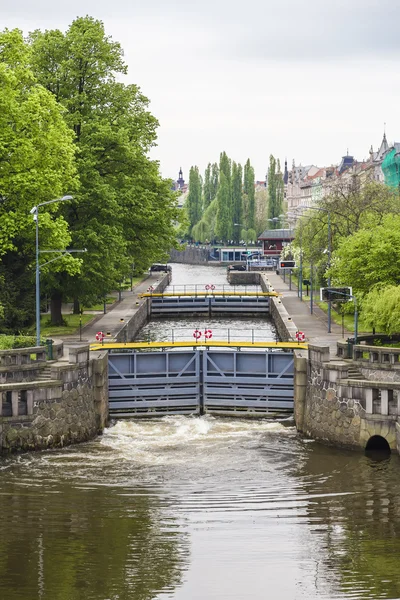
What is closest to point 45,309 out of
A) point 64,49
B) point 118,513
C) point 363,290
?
point 64,49

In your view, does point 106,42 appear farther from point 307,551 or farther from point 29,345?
point 307,551

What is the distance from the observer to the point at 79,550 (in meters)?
28.5

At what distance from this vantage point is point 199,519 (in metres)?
31.1

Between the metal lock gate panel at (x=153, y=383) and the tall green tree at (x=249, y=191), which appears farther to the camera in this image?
the tall green tree at (x=249, y=191)

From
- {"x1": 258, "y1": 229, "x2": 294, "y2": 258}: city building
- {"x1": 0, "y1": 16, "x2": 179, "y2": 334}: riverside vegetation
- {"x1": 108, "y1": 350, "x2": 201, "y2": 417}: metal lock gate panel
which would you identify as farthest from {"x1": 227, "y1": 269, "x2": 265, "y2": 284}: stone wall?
{"x1": 108, "y1": 350, "x2": 201, "y2": 417}: metal lock gate panel

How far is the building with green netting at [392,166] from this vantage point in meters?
158

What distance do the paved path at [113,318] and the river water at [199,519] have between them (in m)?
15.4

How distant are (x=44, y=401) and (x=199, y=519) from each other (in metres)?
10.7

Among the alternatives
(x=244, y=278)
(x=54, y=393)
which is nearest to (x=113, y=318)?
(x=54, y=393)

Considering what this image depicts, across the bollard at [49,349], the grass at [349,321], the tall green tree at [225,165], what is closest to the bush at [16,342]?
the bollard at [49,349]

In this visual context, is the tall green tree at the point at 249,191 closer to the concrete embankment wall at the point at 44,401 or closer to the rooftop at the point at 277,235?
the rooftop at the point at 277,235

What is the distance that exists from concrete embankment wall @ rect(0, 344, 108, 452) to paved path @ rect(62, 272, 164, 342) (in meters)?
12.0

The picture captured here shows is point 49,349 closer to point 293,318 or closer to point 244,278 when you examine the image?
point 293,318

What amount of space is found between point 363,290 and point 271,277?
7688 centimetres
